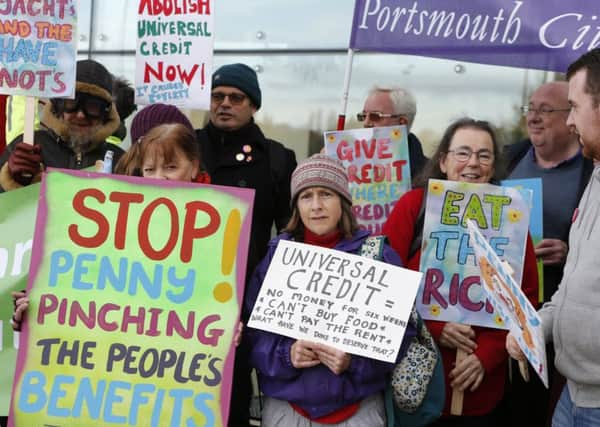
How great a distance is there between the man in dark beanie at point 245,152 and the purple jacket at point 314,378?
120 cm

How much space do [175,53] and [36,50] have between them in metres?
0.73

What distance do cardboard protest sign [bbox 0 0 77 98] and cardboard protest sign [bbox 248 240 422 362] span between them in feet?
4.83

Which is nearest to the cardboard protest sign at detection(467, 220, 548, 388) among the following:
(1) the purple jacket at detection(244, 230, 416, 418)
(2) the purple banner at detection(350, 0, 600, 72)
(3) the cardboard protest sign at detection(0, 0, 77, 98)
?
(1) the purple jacket at detection(244, 230, 416, 418)

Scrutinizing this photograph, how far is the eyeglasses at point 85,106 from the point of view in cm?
444

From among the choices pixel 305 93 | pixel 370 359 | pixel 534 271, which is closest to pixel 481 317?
pixel 534 271

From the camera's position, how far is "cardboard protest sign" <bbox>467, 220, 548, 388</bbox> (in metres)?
2.94

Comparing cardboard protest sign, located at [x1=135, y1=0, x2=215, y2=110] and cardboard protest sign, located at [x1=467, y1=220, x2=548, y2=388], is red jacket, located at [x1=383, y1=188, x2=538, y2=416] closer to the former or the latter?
cardboard protest sign, located at [x1=467, y1=220, x2=548, y2=388]

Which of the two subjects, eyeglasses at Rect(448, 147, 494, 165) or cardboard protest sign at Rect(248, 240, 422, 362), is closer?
cardboard protest sign at Rect(248, 240, 422, 362)

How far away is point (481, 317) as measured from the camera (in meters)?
3.82

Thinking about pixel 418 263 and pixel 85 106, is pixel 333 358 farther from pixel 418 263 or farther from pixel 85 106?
pixel 85 106

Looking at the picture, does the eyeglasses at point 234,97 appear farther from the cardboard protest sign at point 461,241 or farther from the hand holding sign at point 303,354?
the hand holding sign at point 303,354

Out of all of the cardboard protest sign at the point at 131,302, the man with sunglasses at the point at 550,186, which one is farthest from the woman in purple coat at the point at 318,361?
the man with sunglasses at the point at 550,186

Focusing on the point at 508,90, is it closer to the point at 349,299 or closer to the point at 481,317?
the point at 481,317

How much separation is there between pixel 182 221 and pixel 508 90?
3.06 m
